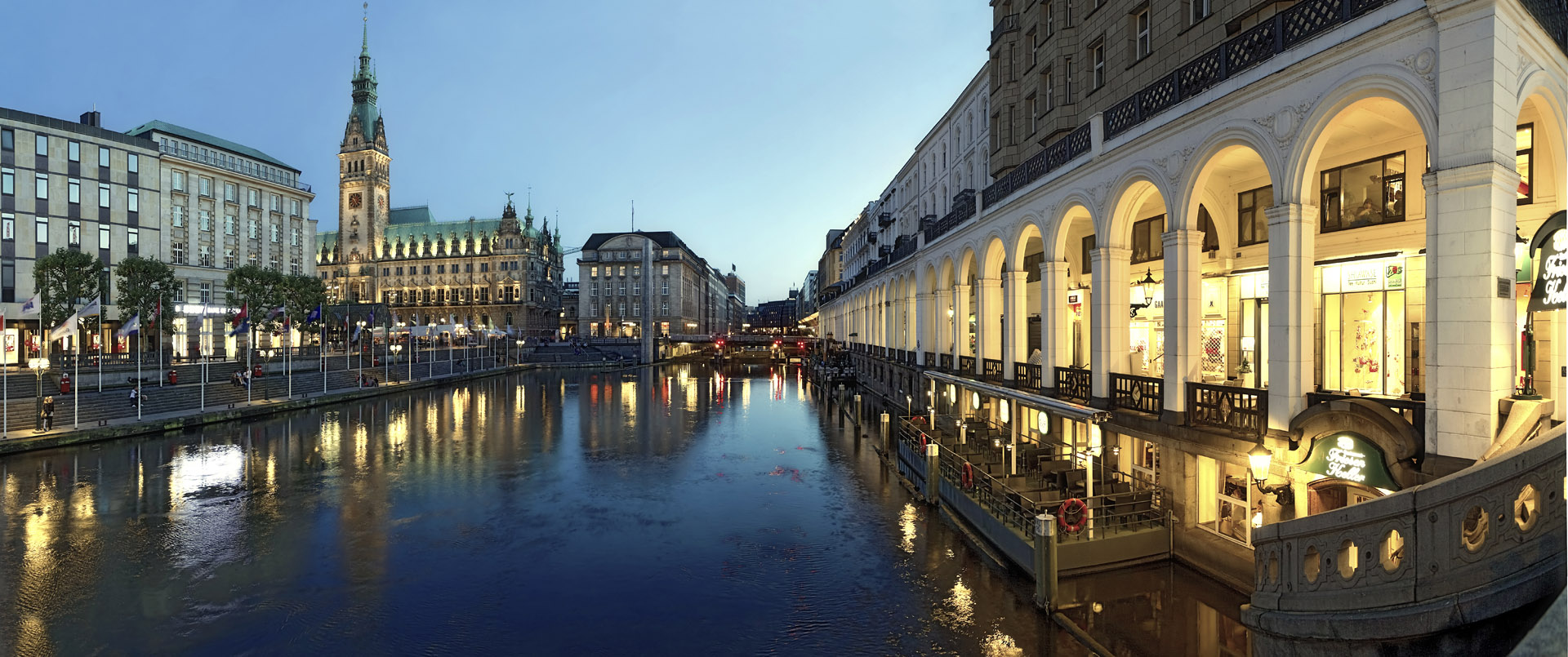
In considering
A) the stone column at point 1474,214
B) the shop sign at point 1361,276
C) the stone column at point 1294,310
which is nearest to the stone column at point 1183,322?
the stone column at point 1294,310

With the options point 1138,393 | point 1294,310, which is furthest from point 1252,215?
point 1294,310

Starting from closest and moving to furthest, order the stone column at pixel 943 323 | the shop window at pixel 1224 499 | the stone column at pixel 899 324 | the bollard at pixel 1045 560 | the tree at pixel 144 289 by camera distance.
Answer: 1. the bollard at pixel 1045 560
2. the shop window at pixel 1224 499
3. the stone column at pixel 943 323
4. the stone column at pixel 899 324
5. the tree at pixel 144 289

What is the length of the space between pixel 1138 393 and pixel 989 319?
11.8 meters

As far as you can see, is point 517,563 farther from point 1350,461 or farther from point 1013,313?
point 1350,461

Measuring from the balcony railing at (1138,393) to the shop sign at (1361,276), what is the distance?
4740mm

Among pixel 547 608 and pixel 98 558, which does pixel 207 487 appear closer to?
pixel 98 558

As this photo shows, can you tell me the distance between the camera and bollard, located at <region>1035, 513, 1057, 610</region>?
14695mm

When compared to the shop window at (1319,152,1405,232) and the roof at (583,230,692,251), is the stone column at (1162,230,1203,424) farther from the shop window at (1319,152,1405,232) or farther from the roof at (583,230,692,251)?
the roof at (583,230,692,251)

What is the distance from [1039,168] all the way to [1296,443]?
45.4 feet

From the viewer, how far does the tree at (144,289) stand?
5697 centimetres

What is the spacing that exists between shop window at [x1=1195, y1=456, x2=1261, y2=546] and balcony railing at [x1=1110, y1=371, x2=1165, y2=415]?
69.8 inches

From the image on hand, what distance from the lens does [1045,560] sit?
14.9 metres

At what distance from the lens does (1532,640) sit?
4785 millimetres

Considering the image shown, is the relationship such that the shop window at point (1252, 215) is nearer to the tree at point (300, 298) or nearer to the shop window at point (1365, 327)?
the shop window at point (1365, 327)
